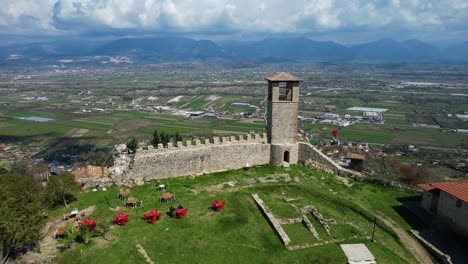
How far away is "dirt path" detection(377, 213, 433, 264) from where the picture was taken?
17188 millimetres

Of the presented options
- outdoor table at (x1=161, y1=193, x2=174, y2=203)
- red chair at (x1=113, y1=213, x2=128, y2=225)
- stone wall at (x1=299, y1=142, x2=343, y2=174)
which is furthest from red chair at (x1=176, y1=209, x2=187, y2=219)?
stone wall at (x1=299, y1=142, x2=343, y2=174)

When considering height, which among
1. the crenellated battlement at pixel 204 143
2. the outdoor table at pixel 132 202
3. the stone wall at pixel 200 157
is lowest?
the outdoor table at pixel 132 202

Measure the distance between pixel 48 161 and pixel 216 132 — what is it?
3450 cm

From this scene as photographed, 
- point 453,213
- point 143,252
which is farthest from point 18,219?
point 453,213

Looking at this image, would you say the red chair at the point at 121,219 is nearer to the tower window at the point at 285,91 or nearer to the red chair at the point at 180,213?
the red chair at the point at 180,213

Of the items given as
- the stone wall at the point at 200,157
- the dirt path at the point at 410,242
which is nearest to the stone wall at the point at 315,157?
the stone wall at the point at 200,157

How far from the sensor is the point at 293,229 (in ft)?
59.1

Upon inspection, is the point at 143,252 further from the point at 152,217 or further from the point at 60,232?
the point at 60,232

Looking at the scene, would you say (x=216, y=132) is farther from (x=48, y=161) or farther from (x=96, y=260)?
(x=96, y=260)

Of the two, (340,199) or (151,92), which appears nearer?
(340,199)

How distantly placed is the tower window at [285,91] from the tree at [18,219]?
59.0ft

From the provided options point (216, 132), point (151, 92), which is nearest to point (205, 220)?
point (216, 132)

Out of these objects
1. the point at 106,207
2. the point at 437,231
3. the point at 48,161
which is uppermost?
the point at 106,207

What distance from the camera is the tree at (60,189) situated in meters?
19.3
